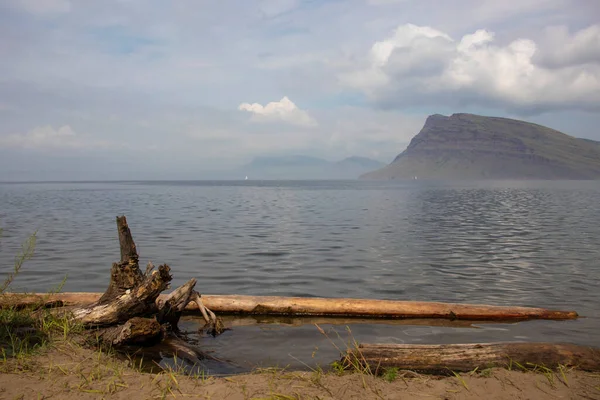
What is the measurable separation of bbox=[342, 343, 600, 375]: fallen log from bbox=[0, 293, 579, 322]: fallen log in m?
3.76

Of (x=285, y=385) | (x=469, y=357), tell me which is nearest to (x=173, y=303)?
(x=285, y=385)

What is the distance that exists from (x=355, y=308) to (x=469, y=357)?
431 cm

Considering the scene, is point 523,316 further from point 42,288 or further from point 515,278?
point 42,288

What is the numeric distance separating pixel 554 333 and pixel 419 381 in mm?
5582

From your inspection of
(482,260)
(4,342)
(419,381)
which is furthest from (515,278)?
(4,342)

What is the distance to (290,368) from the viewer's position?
8203 millimetres

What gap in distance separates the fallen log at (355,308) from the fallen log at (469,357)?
3.76 m

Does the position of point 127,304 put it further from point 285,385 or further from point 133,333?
point 285,385

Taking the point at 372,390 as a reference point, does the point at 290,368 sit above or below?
below

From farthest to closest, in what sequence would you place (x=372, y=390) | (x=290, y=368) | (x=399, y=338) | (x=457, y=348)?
(x=399, y=338) < (x=290, y=368) < (x=457, y=348) < (x=372, y=390)

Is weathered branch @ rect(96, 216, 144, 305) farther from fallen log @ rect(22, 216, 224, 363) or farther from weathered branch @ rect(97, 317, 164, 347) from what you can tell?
weathered branch @ rect(97, 317, 164, 347)

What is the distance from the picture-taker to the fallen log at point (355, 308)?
10.6 metres

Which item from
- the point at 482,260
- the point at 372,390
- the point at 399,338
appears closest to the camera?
the point at 372,390

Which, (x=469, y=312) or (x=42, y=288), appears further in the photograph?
(x=42, y=288)
